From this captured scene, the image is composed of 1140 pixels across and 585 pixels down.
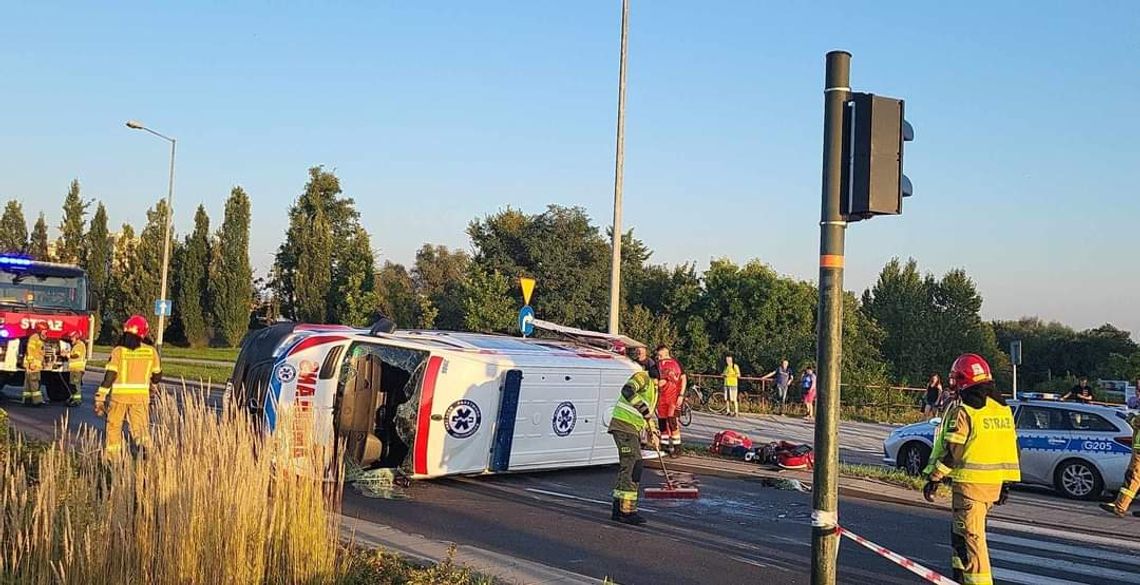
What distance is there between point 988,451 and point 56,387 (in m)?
19.9

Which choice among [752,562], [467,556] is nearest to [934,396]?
[752,562]

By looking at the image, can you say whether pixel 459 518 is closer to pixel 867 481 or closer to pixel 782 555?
pixel 782 555

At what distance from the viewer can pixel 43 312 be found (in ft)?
68.1

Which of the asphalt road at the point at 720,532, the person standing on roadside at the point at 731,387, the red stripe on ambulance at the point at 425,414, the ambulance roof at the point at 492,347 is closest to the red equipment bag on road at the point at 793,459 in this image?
the asphalt road at the point at 720,532

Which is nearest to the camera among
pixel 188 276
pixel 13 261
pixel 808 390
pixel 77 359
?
pixel 77 359

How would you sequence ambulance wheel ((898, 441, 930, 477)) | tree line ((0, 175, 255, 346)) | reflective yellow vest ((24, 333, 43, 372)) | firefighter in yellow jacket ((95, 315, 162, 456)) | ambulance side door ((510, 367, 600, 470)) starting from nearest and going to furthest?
firefighter in yellow jacket ((95, 315, 162, 456)) → ambulance side door ((510, 367, 600, 470)) → ambulance wheel ((898, 441, 930, 477)) → reflective yellow vest ((24, 333, 43, 372)) → tree line ((0, 175, 255, 346))

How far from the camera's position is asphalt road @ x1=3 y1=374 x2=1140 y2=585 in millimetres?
8477

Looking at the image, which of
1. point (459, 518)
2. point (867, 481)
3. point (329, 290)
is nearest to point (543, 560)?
point (459, 518)

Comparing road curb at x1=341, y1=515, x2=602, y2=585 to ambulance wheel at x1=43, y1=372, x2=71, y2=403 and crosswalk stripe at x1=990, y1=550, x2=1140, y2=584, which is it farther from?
ambulance wheel at x1=43, y1=372, x2=71, y2=403

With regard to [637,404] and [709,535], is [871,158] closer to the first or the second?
[709,535]

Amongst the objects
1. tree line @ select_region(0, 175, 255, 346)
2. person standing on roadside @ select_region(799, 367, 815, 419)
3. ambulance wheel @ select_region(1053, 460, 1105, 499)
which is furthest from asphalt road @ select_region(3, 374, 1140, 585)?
tree line @ select_region(0, 175, 255, 346)

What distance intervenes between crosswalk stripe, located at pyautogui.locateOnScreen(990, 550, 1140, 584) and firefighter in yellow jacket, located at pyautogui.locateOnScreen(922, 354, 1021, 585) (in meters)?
2.16

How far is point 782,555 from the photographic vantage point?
8.97 metres

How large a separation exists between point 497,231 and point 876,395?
29.8 meters
